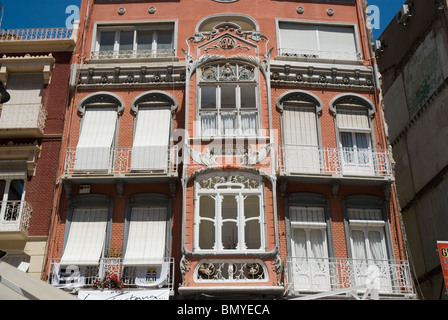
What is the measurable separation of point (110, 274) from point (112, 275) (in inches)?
4.8

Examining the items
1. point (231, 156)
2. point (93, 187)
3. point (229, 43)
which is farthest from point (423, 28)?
point (93, 187)

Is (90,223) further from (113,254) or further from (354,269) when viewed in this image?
(354,269)

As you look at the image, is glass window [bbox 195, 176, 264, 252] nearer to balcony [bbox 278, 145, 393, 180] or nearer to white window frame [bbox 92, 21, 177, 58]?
balcony [bbox 278, 145, 393, 180]

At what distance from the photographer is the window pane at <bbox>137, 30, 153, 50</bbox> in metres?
21.0

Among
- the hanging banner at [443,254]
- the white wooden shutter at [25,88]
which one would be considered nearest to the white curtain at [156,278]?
the white wooden shutter at [25,88]

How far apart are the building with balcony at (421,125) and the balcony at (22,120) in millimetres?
14550

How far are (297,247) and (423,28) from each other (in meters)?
11.3

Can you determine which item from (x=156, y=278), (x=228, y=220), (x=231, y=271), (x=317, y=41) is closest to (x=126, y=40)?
(x=317, y=41)

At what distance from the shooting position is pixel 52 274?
53.3 feet

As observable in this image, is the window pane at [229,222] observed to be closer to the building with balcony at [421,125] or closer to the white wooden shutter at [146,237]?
the white wooden shutter at [146,237]

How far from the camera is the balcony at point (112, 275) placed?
16.0 meters

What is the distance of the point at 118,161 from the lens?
1811cm
